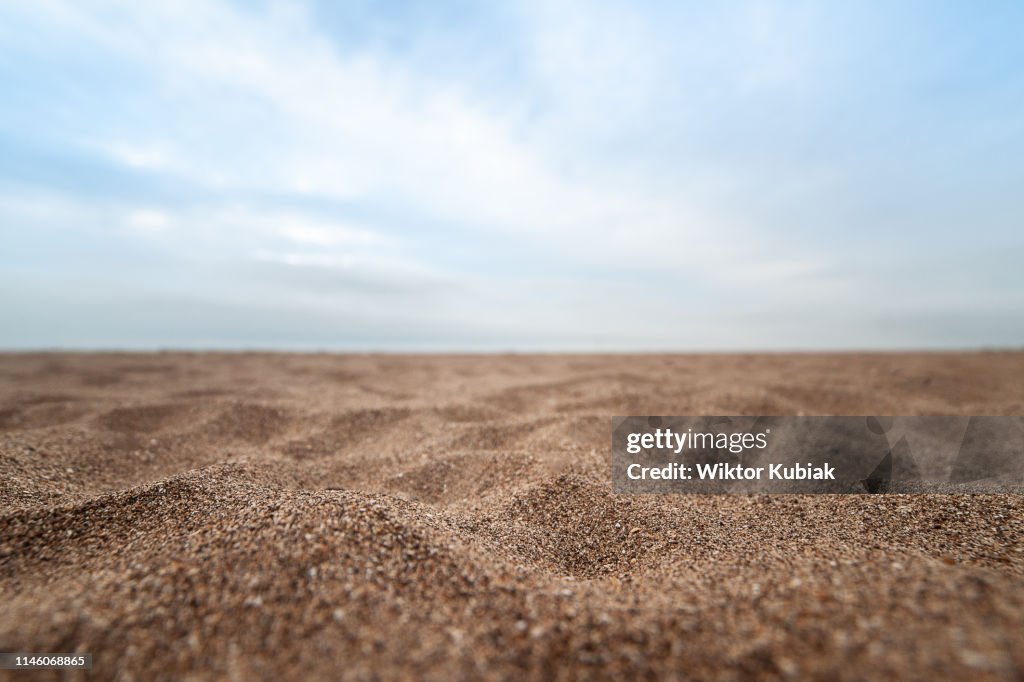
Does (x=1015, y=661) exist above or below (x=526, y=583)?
above

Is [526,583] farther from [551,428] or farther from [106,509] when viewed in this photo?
[551,428]

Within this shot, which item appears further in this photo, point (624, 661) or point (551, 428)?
point (551, 428)

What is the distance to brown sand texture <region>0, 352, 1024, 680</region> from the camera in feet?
4.05

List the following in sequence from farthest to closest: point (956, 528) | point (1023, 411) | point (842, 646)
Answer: point (1023, 411) → point (956, 528) → point (842, 646)

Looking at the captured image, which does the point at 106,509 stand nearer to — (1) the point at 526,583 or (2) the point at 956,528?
(1) the point at 526,583

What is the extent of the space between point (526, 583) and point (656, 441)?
7.54ft

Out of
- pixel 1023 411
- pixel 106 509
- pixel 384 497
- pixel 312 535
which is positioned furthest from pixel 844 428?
pixel 106 509

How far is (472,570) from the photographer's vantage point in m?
1.69

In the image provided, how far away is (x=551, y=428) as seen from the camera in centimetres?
387

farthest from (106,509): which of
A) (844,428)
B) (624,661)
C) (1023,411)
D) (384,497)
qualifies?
(1023,411)

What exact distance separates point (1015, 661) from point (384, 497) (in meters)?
2.18

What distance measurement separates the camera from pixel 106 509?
215cm

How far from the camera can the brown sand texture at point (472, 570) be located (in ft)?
4.05

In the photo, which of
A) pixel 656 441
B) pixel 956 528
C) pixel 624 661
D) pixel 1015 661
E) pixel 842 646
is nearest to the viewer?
pixel 1015 661
